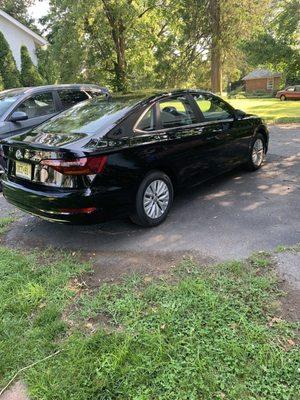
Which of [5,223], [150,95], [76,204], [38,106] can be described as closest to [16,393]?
[76,204]

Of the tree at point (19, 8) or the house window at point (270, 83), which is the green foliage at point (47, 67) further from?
the house window at point (270, 83)

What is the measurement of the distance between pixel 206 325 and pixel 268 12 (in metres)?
26.0

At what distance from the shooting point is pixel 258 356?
2.54m

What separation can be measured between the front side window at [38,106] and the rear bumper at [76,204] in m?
3.48

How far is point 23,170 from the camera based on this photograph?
4266 millimetres

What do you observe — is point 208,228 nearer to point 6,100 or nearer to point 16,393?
point 16,393

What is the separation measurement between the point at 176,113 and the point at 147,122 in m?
0.64

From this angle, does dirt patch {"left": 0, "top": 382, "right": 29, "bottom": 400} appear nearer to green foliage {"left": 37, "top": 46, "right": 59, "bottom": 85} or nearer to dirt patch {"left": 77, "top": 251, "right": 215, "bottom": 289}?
dirt patch {"left": 77, "top": 251, "right": 215, "bottom": 289}

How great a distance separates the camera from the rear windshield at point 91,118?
14.1 ft

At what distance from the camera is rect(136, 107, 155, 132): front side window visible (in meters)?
4.46

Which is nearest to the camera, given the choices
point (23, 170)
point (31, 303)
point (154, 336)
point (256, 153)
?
point (154, 336)

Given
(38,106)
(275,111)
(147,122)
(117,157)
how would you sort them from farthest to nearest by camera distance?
1. (275,111)
2. (38,106)
3. (147,122)
4. (117,157)

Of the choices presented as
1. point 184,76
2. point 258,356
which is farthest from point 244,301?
point 184,76

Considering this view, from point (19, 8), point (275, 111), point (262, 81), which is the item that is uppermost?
point (19, 8)
